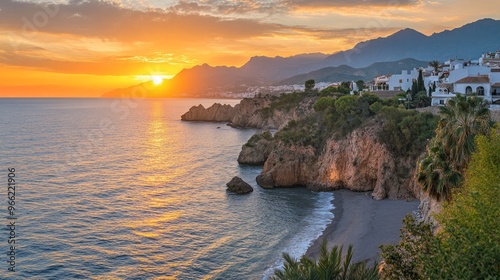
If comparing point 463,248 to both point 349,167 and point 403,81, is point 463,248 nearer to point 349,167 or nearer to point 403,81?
point 349,167

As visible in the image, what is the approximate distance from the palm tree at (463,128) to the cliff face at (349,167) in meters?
21.8

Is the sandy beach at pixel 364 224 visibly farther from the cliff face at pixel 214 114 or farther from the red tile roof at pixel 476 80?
the cliff face at pixel 214 114

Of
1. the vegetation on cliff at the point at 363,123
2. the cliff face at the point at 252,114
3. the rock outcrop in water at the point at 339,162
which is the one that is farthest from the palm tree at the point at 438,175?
the cliff face at the point at 252,114

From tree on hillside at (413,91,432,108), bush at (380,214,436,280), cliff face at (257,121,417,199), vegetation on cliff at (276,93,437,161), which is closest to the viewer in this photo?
bush at (380,214,436,280)

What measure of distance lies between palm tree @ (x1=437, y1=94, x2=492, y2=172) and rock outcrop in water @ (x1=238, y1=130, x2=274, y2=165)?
158 ft

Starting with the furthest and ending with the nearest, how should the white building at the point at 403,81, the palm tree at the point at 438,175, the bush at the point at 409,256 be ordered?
the white building at the point at 403,81 → the palm tree at the point at 438,175 → the bush at the point at 409,256

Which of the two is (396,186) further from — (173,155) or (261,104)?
(261,104)

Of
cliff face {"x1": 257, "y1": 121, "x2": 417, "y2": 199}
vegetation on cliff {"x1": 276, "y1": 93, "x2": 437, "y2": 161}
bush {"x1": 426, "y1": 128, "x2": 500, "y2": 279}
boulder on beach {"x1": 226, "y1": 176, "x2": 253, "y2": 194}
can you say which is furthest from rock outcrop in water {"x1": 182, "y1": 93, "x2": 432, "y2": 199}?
bush {"x1": 426, "y1": 128, "x2": 500, "y2": 279}

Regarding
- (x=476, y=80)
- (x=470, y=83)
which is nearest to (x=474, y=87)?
(x=470, y=83)

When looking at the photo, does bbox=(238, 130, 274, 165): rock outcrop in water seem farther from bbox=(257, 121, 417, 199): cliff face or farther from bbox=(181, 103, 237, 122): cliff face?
bbox=(181, 103, 237, 122): cliff face

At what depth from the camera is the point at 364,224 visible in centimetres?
3931

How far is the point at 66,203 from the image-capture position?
45.7 meters

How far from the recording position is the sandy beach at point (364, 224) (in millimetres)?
34219

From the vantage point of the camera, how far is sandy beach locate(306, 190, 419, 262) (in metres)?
34.2
